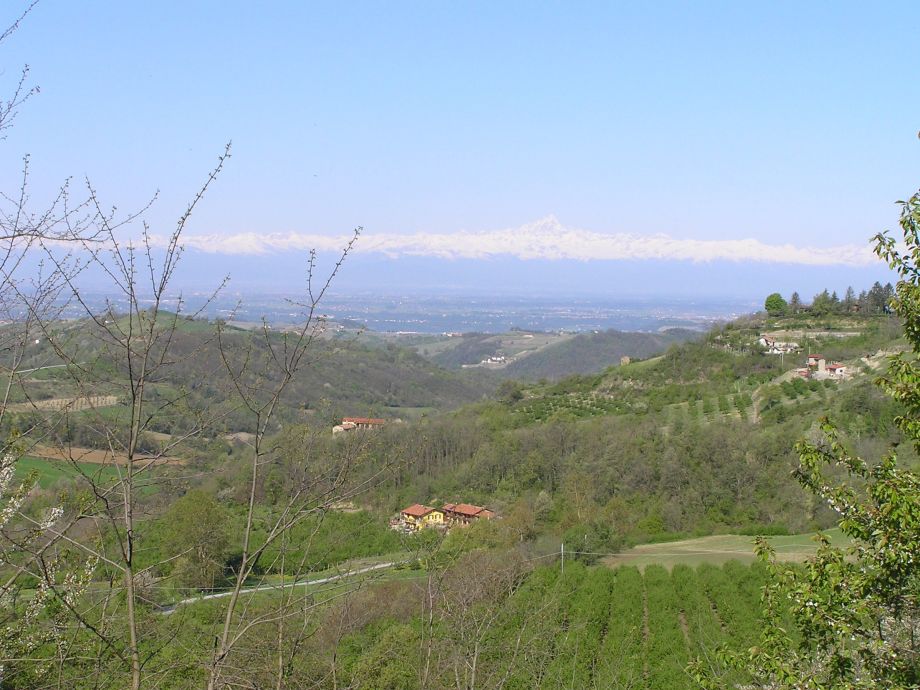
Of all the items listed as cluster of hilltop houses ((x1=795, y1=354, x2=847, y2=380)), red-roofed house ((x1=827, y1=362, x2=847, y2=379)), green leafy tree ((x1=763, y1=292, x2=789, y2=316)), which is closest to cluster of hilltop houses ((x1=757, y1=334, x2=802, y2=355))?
cluster of hilltop houses ((x1=795, y1=354, x2=847, y2=380))

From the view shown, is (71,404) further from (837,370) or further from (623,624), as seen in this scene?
(837,370)

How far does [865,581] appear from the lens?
Answer: 12.5 ft

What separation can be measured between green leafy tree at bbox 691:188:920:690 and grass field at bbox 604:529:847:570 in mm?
16479

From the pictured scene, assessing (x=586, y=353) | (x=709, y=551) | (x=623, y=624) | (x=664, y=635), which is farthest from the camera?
(x=586, y=353)

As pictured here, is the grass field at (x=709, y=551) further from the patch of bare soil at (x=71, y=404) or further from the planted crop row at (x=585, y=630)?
the patch of bare soil at (x=71, y=404)

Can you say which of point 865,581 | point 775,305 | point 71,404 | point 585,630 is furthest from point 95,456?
point 775,305

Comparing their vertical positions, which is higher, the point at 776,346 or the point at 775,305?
the point at 775,305

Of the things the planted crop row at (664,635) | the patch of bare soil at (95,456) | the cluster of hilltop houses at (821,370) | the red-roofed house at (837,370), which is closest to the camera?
the patch of bare soil at (95,456)

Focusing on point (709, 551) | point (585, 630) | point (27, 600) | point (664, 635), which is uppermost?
point (27, 600)

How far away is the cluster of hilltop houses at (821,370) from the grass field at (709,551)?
46.7ft

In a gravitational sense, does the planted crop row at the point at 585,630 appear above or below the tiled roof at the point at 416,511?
above

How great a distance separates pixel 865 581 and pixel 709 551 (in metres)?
20.2

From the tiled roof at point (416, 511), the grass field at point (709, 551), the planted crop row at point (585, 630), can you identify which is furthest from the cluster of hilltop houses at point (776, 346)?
the planted crop row at point (585, 630)

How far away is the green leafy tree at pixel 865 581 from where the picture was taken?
3.70 metres
